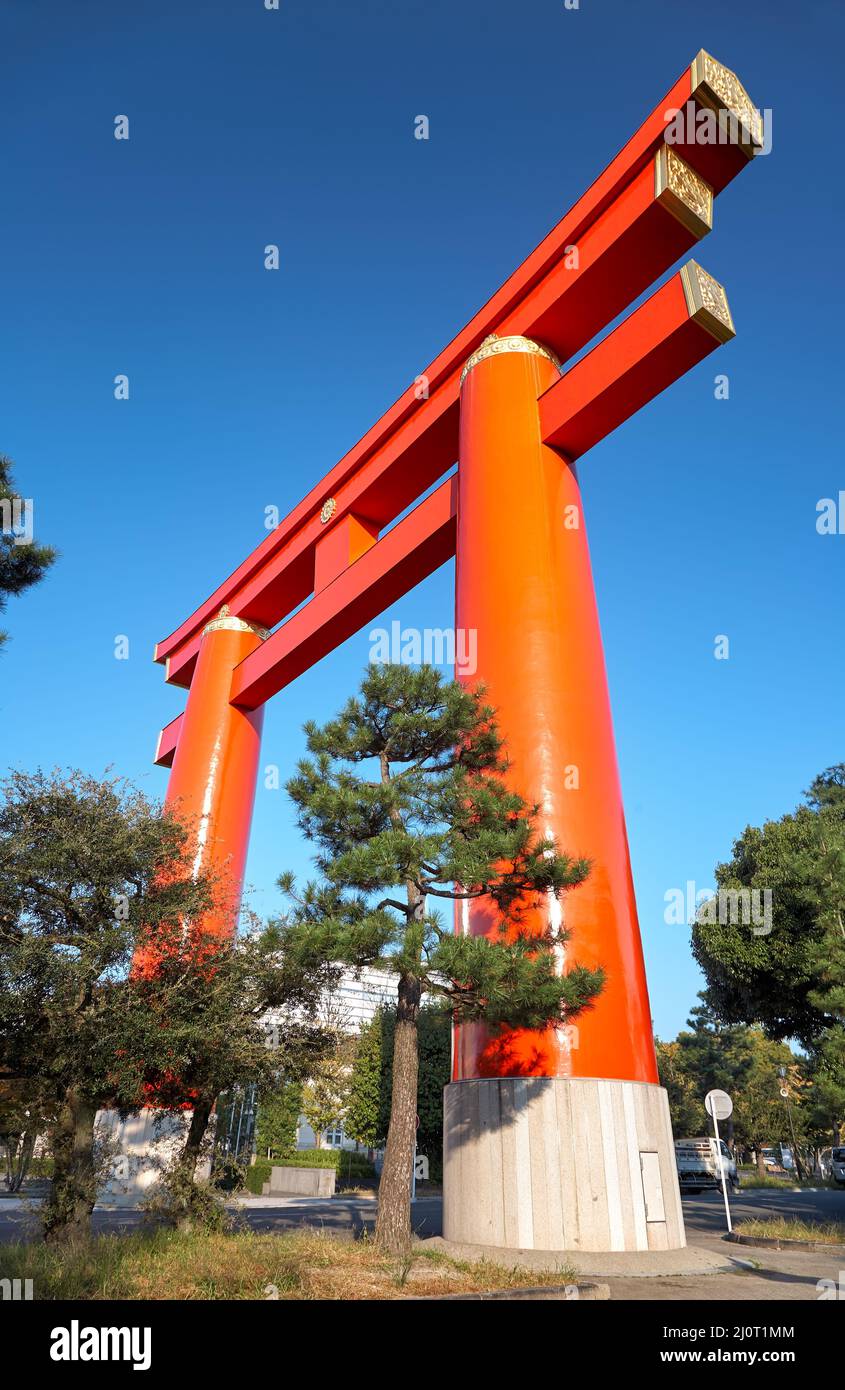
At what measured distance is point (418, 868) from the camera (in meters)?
10.2

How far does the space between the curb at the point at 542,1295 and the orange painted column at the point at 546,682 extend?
3189 mm

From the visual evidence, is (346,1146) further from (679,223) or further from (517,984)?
(679,223)

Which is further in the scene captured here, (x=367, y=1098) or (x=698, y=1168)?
(x=367, y=1098)

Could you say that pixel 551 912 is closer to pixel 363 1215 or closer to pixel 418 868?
pixel 418 868

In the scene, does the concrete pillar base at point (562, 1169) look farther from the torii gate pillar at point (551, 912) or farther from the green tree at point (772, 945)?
the green tree at point (772, 945)

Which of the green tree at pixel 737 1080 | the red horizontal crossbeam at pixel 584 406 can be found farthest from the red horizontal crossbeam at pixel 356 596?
the green tree at pixel 737 1080

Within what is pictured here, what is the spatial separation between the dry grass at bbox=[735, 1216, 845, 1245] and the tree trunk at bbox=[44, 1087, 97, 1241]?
33.4 ft

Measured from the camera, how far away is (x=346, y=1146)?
39000 millimetres

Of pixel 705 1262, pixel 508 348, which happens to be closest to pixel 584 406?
pixel 508 348

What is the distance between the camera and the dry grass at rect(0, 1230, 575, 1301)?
6.50 m

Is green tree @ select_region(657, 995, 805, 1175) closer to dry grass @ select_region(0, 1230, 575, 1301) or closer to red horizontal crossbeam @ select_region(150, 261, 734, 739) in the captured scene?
red horizontal crossbeam @ select_region(150, 261, 734, 739)

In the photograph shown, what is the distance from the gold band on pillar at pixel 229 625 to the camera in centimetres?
2738

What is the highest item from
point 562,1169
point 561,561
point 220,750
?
point 220,750

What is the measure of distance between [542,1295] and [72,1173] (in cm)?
596
